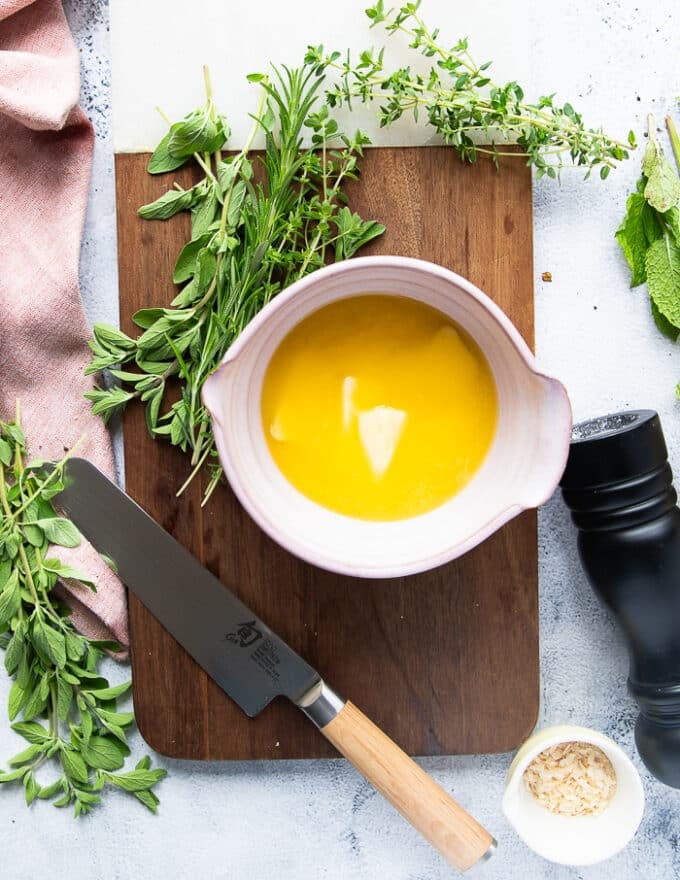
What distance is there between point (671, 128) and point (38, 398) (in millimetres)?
730

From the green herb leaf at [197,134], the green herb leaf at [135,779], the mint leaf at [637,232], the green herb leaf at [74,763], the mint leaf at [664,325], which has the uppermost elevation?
the green herb leaf at [197,134]

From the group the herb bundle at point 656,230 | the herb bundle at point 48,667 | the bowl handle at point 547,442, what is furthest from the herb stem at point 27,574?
the herb bundle at point 656,230

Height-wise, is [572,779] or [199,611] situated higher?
[199,611]

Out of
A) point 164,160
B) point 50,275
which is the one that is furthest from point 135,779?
point 164,160

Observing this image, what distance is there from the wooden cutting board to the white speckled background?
0.05m

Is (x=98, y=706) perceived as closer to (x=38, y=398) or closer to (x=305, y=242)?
(x=38, y=398)

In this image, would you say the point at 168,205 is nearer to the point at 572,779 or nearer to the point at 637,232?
the point at 637,232

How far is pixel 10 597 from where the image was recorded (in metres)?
0.82

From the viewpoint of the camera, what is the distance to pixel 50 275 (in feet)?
2.76

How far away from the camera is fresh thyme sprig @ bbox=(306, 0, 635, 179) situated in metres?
0.77

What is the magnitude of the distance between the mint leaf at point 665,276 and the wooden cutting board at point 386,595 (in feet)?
0.45

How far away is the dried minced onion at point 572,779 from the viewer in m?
0.85

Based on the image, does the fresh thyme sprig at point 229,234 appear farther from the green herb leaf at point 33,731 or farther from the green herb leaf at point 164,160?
the green herb leaf at point 33,731

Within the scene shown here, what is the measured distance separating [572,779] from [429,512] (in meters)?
0.35
